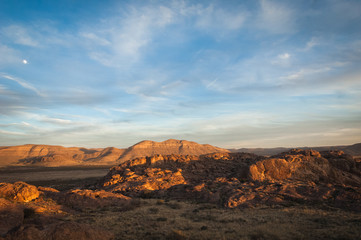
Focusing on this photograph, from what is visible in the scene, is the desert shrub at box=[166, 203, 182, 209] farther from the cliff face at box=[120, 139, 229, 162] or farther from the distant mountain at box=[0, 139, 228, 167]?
the cliff face at box=[120, 139, 229, 162]

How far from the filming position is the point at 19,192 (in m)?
17.2

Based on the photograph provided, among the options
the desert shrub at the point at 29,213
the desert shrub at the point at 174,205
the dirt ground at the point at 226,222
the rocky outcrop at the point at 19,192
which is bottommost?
the desert shrub at the point at 174,205

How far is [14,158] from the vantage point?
128000mm

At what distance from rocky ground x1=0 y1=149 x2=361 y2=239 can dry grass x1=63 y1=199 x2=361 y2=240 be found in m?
0.05

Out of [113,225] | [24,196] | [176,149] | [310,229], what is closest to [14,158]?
[176,149]

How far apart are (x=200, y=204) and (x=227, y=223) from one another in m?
6.52

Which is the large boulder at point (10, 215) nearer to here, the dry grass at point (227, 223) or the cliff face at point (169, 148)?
the dry grass at point (227, 223)

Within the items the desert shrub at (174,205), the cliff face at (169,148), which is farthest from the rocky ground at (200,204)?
the cliff face at (169,148)

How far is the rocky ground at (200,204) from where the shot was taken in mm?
10219

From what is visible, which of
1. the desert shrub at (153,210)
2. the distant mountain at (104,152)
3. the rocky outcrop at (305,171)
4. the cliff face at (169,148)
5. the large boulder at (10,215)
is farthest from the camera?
the cliff face at (169,148)

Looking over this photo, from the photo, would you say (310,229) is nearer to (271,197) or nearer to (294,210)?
(294,210)

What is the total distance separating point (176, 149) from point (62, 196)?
469ft

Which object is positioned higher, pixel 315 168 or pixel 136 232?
pixel 315 168

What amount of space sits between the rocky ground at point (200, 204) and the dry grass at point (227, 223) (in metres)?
0.05
